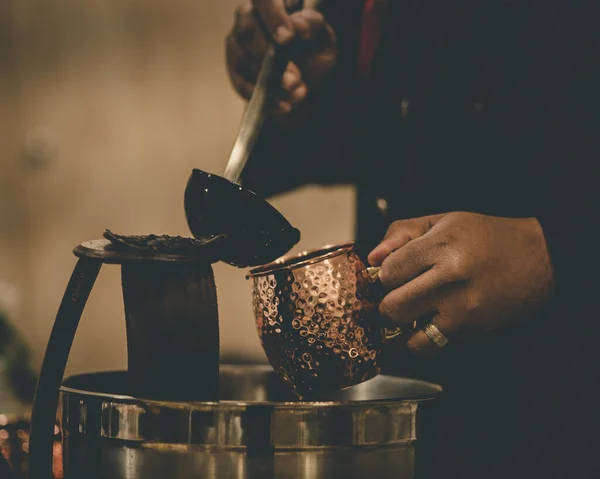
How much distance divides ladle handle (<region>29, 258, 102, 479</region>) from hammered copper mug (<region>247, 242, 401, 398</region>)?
0.51 ft

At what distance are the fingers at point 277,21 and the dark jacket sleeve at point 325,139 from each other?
11.1 inches

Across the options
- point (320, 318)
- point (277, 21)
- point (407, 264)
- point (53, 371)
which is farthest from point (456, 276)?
point (277, 21)

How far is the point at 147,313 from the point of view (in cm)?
64

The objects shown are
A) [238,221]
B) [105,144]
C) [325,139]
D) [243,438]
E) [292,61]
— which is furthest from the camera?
[105,144]

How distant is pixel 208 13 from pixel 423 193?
83.5 inches

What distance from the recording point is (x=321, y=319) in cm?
66

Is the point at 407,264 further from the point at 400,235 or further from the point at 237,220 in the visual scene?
the point at 237,220

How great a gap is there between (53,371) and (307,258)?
0.77ft

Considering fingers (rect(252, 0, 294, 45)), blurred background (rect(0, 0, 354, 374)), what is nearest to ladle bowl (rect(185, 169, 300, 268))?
fingers (rect(252, 0, 294, 45))

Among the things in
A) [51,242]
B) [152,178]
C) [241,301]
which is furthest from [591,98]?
[51,242]

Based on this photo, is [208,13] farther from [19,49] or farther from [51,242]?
[51,242]

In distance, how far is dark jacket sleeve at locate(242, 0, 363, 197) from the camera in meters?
1.35

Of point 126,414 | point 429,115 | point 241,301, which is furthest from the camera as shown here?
point 241,301

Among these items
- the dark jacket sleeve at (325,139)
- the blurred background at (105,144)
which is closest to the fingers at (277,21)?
the dark jacket sleeve at (325,139)
